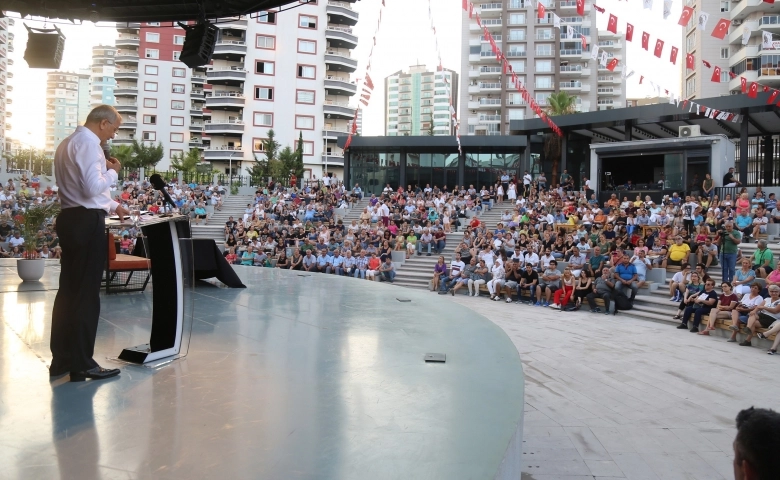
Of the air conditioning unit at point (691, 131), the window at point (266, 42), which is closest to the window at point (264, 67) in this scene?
the window at point (266, 42)

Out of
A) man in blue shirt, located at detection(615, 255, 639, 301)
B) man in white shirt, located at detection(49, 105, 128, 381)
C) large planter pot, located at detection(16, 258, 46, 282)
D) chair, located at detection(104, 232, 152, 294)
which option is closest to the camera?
man in white shirt, located at detection(49, 105, 128, 381)

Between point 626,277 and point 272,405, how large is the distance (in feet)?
38.1

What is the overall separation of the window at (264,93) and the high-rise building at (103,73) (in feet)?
216

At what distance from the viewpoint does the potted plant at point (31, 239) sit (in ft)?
21.8

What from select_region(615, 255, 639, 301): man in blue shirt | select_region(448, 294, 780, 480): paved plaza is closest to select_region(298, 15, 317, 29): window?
select_region(615, 255, 639, 301): man in blue shirt

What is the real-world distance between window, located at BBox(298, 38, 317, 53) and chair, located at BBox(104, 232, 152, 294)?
1887 inches

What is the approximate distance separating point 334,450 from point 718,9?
5502 centimetres

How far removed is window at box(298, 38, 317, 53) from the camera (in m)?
51.7

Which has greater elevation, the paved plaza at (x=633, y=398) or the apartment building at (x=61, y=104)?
the apartment building at (x=61, y=104)

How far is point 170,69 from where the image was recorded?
65000mm

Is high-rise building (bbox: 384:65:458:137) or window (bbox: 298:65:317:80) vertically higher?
high-rise building (bbox: 384:65:458:137)

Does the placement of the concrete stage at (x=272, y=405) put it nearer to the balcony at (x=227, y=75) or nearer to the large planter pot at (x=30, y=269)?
the large planter pot at (x=30, y=269)

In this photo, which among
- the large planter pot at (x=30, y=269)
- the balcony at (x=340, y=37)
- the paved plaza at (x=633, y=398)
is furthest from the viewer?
the balcony at (x=340, y=37)

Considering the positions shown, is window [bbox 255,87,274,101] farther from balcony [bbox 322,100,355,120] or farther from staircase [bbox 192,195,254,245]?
staircase [bbox 192,195,254,245]
